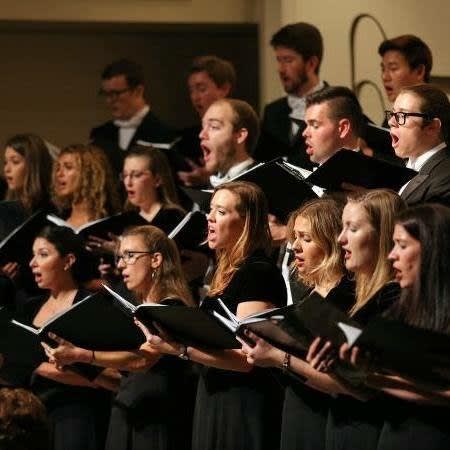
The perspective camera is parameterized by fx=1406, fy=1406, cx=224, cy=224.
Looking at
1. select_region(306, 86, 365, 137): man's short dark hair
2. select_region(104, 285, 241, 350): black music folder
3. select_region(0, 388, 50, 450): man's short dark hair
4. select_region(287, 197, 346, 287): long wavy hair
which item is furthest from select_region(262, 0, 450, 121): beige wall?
select_region(0, 388, 50, 450): man's short dark hair

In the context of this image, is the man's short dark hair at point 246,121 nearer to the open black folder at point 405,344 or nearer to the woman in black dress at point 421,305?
the woman in black dress at point 421,305

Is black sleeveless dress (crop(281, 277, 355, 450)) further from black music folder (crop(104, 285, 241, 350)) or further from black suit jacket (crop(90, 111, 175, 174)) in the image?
black suit jacket (crop(90, 111, 175, 174))

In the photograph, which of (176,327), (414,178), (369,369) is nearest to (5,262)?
(176,327)

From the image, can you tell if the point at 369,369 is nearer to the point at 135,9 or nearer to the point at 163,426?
the point at 163,426

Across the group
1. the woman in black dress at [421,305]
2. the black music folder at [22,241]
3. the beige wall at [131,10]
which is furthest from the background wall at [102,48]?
the woman in black dress at [421,305]

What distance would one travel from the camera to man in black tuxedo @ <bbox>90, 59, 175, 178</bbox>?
7223mm

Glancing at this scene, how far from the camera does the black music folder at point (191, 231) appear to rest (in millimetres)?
5484

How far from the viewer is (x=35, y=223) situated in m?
6.02

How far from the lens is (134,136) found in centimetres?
723

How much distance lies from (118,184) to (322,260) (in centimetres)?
233

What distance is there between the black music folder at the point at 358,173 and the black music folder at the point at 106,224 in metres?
1.38

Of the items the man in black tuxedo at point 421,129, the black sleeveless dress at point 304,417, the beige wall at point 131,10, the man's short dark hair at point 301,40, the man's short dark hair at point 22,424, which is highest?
the beige wall at point 131,10

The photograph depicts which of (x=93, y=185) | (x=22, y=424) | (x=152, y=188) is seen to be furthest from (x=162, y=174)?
(x=22, y=424)

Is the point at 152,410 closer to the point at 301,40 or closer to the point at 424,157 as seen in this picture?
the point at 424,157
